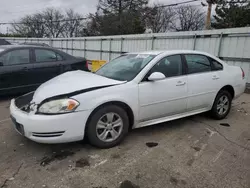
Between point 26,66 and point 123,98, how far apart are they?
3.98 m

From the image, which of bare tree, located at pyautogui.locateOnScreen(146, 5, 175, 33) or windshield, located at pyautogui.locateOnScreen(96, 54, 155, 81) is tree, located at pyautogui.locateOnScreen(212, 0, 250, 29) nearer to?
bare tree, located at pyautogui.locateOnScreen(146, 5, 175, 33)

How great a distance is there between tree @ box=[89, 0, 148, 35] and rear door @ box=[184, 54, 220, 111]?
25.8m

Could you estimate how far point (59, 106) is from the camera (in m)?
2.96

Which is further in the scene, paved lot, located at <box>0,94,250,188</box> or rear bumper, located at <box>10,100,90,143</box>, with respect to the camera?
rear bumper, located at <box>10,100,90,143</box>

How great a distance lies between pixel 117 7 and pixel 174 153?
3268 centimetres

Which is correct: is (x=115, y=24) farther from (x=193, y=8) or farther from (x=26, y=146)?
(x=26, y=146)

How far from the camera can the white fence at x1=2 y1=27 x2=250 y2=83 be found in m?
7.45

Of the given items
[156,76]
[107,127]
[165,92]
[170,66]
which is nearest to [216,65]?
[170,66]

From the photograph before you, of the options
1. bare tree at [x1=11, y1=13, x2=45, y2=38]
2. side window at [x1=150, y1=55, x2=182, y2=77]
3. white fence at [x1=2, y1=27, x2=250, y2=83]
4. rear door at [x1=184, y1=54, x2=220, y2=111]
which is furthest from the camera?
bare tree at [x1=11, y1=13, x2=45, y2=38]

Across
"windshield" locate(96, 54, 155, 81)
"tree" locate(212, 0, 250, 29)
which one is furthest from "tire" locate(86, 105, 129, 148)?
"tree" locate(212, 0, 250, 29)

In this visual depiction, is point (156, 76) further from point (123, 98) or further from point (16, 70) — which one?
point (16, 70)

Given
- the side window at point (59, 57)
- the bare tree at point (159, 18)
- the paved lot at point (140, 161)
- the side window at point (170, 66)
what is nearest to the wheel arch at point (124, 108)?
the paved lot at point (140, 161)

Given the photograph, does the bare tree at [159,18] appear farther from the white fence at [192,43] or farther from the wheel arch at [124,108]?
the wheel arch at [124,108]

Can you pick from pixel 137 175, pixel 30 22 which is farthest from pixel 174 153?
pixel 30 22
